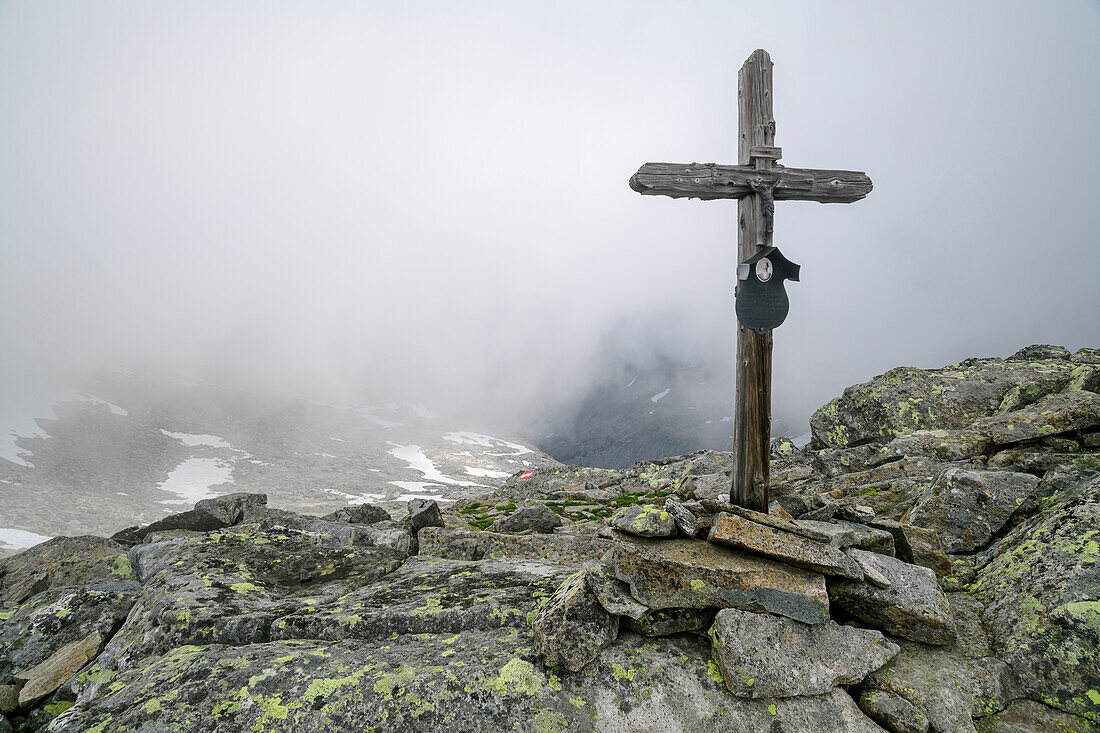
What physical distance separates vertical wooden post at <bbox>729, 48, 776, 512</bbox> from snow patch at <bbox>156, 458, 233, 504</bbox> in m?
193

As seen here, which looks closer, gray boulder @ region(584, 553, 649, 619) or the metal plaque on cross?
gray boulder @ region(584, 553, 649, 619)

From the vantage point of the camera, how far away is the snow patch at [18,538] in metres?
97.3

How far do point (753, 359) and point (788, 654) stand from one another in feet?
16.9

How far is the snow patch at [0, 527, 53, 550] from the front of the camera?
97.3m

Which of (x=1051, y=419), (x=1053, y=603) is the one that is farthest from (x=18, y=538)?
(x=1051, y=419)

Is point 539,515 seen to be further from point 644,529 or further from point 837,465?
point 837,465

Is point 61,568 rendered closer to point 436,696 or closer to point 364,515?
point 364,515

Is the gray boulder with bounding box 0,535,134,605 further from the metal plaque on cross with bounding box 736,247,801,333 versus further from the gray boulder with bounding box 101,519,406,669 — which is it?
the metal plaque on cross with bounding box 736,247,801,333

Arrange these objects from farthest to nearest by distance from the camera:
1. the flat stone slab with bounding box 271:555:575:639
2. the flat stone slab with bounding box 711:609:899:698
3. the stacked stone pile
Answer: the flat stone slab with bounding box 271:555:575:639 → the stacked stone pile → the flat stone slab with bounding box 711:609:899:698

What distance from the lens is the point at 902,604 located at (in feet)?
24.6

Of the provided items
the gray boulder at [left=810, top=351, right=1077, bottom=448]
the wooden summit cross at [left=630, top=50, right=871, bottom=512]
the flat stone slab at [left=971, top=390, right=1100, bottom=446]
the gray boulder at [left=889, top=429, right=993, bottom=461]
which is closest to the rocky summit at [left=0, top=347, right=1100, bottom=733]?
the wooden summit cross at [left=630, top=50, right=871, bottom=512]

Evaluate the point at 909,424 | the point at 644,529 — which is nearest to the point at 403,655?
the point at 644,529

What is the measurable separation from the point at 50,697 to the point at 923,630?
14263mm

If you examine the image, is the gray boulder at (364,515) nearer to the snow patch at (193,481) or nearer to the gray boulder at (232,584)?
the gray boulder at (232,584)
